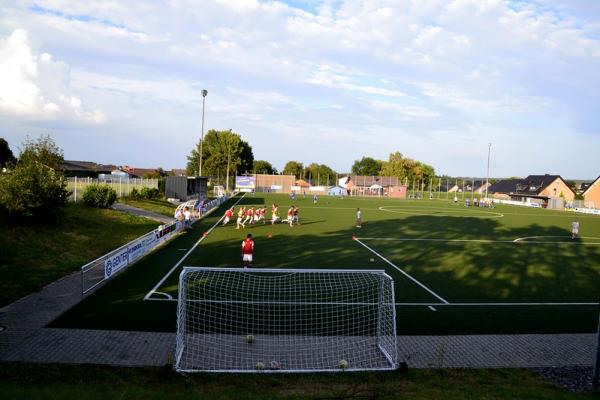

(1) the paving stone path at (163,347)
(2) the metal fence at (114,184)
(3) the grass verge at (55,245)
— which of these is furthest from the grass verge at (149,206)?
(1) the paving stone path at (163,347)

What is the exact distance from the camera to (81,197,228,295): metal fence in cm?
1507

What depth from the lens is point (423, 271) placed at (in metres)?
19.0

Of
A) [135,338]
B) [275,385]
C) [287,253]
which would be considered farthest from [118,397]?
[287,253]

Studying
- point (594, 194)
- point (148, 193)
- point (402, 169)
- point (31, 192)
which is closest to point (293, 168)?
point (402, 169)

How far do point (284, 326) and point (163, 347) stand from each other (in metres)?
3.06

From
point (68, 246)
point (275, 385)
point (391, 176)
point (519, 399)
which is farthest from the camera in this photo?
point (391, 176)

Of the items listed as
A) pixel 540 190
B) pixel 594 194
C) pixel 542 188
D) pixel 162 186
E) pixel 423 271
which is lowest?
pixel 423 271

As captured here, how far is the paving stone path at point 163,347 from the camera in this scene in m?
9.21

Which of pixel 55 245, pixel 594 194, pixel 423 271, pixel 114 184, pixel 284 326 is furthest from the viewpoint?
pixel 594 194

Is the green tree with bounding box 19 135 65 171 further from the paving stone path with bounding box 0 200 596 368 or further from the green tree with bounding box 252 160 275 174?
the green tree with bounding box 252 160 275 174

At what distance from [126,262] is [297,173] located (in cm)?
14364

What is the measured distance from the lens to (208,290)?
14.2 m

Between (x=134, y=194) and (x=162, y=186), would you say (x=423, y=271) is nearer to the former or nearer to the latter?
(x=134, y=194)

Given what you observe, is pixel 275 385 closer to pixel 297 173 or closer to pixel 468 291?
pixel 468 291
